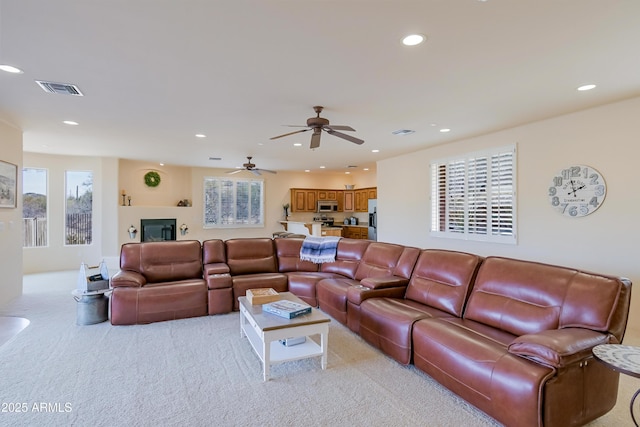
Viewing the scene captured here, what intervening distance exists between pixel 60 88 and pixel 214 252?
2710 millimetres

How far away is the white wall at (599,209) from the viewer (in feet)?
11.7

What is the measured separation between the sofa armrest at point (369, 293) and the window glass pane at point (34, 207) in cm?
750

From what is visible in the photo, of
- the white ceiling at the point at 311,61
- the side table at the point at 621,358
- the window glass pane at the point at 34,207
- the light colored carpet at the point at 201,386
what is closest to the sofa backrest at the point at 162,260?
the light colored carpet at the point at 201,386

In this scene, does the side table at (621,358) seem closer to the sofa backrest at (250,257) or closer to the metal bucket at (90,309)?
the sofa backrest at (250,257)

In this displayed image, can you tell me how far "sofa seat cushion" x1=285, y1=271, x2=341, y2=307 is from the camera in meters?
4.54

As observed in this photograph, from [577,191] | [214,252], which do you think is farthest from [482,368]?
[214,252]

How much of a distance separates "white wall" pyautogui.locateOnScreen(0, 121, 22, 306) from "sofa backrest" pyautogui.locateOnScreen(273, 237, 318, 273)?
398cm

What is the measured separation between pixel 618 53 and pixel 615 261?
95.1 inches

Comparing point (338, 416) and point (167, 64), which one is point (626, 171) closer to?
point (338, 416)

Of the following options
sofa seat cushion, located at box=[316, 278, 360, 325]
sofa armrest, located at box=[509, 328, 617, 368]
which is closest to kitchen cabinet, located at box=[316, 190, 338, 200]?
sofa seat cushion, located at box=[316, 278, 360, 325]

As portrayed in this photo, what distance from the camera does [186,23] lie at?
6.94 feet

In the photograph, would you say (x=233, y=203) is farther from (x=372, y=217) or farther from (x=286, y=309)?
(x=286, y=309)

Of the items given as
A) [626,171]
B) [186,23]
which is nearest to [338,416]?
[186,23]

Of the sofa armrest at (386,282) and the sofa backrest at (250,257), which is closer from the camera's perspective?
the sofa armrest at (386,282)
